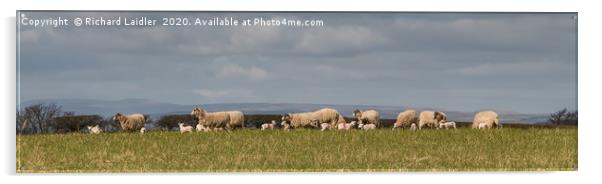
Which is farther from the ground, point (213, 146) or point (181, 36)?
point (181, 36)

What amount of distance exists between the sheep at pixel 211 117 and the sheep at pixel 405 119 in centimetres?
215

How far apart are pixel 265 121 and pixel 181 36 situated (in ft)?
4.92

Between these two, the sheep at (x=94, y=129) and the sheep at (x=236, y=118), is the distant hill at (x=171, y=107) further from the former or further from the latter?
the sheep at (x=94, y=129)

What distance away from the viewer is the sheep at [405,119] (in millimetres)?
14906

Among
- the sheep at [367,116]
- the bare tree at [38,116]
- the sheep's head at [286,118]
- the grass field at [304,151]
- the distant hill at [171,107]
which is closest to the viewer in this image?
the bare tree at [38,116]

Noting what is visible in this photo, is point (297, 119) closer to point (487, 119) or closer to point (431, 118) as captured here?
point (431, 118)

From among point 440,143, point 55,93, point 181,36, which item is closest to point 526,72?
point 440,143

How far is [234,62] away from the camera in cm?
1460

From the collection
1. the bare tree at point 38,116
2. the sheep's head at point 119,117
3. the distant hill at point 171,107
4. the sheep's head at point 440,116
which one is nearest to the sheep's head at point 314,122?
the distant hill at point 171,107

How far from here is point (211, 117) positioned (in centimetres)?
1484

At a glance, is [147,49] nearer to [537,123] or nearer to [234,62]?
[234,62]

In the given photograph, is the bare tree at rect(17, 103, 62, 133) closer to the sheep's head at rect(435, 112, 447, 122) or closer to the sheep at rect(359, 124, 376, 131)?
the sheep at rect(359, 124, 376, 131)

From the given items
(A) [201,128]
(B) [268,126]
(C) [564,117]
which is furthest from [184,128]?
(C) [564,117]

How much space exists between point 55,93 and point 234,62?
2.22m
